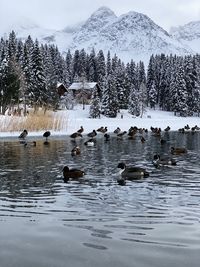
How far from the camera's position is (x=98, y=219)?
10.5 m

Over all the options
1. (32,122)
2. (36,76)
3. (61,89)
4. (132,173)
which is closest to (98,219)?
(132,173)

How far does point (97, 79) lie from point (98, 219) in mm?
121542

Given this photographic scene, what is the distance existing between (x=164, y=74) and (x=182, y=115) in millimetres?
33060

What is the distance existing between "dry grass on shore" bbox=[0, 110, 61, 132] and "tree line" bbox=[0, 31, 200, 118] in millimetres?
3466

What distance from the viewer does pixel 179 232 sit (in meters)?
9.51

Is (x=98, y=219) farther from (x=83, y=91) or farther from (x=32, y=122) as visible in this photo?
(x=83, y=91)

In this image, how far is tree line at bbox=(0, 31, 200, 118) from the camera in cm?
7175

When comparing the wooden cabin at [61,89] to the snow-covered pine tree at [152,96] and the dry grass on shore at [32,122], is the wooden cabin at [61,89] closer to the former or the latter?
the snow-covered pine tree at [152,96]

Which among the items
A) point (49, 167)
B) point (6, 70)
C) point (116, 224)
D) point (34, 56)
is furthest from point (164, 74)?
point (116, 224)

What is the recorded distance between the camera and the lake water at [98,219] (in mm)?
7988

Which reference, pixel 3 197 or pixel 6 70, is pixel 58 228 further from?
pixel 6 70

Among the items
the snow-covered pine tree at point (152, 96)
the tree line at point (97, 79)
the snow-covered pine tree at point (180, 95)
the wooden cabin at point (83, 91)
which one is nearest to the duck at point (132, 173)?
the tree line at point (97, 79)

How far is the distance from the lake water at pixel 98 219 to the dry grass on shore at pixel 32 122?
23195 millimetres

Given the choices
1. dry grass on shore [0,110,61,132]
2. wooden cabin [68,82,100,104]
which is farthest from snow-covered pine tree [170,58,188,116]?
dry grass on shore [0,110,61,132]
